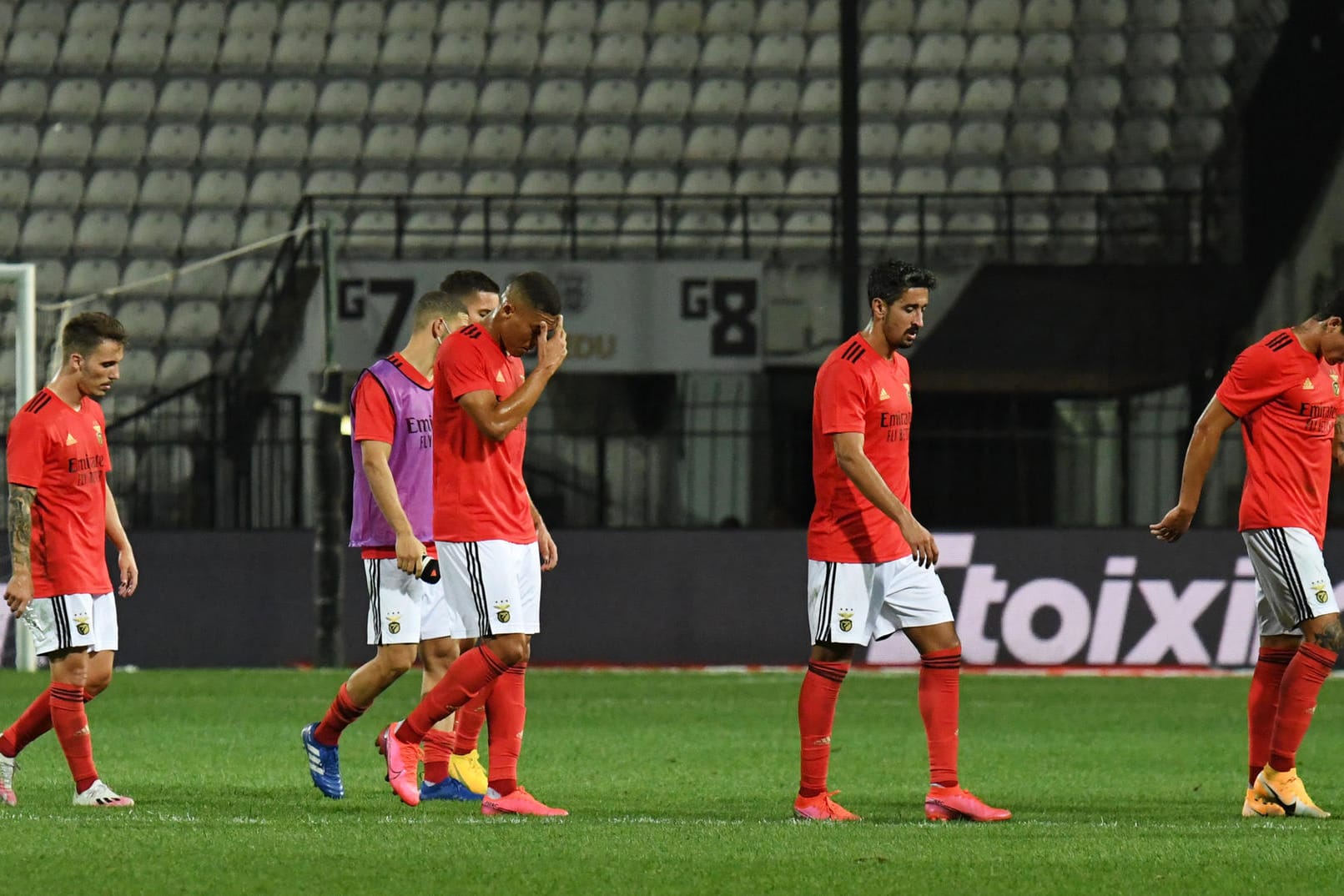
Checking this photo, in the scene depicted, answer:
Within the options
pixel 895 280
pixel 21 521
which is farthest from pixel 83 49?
pixel 895 280

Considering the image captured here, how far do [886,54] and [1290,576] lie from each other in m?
15.7

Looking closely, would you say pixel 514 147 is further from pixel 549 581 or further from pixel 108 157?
pixel 549 581

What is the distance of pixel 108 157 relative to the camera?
22.4 meters

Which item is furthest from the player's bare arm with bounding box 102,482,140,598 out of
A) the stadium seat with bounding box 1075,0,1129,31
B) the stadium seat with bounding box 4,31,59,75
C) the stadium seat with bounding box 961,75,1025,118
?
the stadium seat with bounding box 4,31,59,75

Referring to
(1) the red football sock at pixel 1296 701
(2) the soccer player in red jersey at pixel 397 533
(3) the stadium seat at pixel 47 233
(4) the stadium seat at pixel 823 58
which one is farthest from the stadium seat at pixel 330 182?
(1) the red football sock at pixel 1296 701

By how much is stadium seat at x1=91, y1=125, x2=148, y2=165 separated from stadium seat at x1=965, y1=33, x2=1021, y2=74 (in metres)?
8.38

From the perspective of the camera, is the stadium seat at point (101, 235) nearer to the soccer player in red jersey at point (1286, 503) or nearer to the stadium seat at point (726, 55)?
the stadium seat at point (726, 55)

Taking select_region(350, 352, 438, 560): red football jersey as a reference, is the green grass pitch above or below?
below

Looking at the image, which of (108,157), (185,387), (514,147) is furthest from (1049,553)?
(108,157)

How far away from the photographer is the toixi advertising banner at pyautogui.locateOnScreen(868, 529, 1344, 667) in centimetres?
1570

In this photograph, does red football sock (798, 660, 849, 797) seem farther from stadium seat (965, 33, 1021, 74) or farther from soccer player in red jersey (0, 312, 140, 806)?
stadium seat (965, 33, 1021, 74)

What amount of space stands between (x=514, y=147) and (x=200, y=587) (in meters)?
7.22

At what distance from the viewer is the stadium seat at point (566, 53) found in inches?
890

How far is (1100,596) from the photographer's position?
1590 cm
